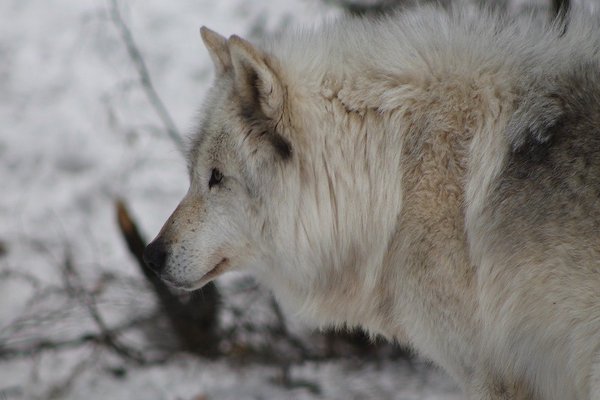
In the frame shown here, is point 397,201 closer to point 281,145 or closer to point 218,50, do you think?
point 281,145

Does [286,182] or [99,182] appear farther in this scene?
[99,182]

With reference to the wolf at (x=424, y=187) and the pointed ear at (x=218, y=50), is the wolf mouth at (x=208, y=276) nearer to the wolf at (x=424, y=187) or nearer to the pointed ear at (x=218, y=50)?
the wolf at (x=424, y=187)

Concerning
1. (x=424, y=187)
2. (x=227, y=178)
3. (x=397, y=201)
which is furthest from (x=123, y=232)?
(x=424, y=187)

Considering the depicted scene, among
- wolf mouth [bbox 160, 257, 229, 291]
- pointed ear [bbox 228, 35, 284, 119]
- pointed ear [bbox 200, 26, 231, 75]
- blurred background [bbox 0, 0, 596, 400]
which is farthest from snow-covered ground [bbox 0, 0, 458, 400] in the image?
pointed ear [bbox 228, 35, 284, 119]

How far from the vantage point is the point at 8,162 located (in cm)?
822

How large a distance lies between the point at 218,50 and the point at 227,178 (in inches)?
25.1

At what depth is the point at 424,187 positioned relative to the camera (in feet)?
11.4

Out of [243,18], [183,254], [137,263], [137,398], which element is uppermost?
[243,18]

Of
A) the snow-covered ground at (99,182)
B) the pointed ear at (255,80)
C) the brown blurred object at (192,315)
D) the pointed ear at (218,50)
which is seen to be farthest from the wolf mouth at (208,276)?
the brown blurred object at (192,315)

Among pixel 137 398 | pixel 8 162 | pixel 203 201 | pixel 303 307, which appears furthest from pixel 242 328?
pixel 8 162

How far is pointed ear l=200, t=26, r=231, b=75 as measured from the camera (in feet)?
13.2

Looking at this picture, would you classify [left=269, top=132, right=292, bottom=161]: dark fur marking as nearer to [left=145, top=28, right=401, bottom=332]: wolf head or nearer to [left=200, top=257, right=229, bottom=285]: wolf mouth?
[left=145, top=28, right=401, bottom=332]: wolf head

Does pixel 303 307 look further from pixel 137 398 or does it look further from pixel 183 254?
pixel 137 398

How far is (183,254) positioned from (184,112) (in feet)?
14.5
